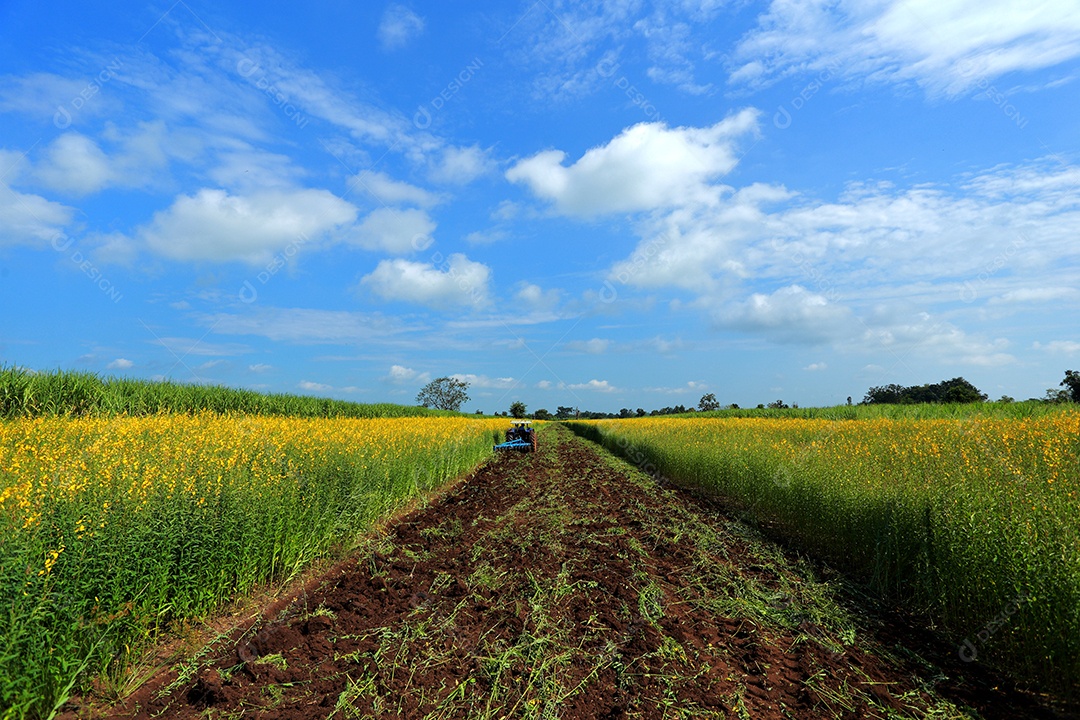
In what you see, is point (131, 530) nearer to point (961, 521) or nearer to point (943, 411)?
point (961, 521)

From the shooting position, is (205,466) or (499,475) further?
(499,475)

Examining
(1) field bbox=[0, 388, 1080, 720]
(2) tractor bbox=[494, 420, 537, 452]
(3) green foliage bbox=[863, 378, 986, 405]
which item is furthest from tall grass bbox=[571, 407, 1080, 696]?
(3) green foliage bbox=[863, 378, 986, 405]

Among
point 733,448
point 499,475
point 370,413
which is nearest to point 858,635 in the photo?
point 733,448

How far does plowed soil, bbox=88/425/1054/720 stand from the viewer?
169 inches

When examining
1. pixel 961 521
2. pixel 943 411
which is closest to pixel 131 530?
pixel 961 521

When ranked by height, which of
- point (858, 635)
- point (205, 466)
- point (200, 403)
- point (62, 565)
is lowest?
point (858, 635)

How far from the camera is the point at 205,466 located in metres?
6.30

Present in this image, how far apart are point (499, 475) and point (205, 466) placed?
1145 cm

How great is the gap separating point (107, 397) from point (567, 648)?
13542 mm

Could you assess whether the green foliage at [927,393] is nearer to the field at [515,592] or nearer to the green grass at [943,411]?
the green grass at [943,411]

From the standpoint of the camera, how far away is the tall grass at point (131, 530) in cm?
371

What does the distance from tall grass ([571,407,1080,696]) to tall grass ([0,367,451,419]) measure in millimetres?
12218

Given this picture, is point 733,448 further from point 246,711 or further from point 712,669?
point 246,711

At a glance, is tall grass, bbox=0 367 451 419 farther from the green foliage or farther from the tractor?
the green foliage
